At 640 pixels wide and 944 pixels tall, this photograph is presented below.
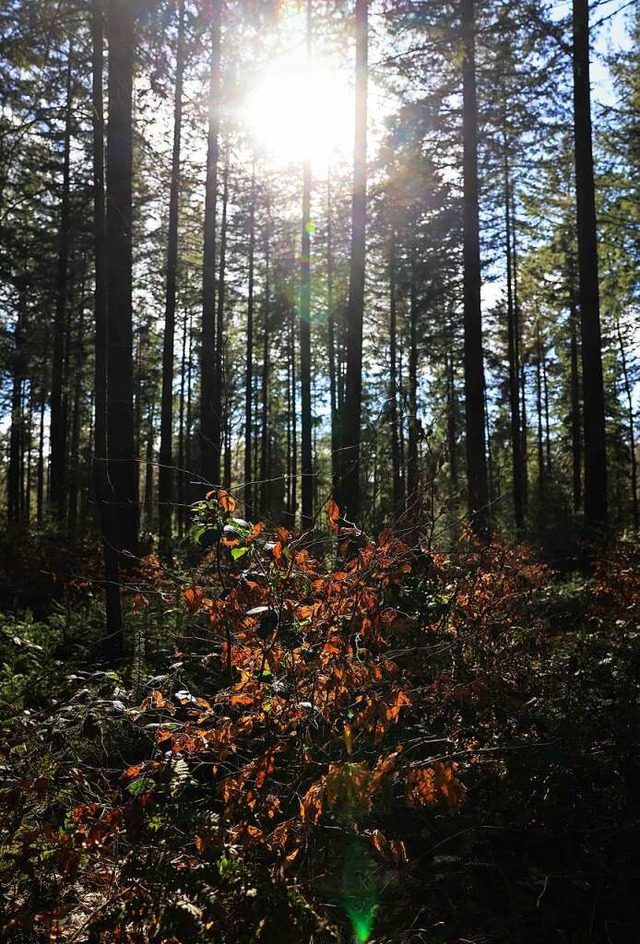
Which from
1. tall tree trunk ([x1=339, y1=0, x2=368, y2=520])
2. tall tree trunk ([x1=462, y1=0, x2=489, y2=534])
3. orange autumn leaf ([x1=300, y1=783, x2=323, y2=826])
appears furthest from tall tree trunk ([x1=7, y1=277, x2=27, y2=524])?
orange autumn leaf ([x1=300, y1=783, x2=323, y2=826])

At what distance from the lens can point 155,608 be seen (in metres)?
7.54

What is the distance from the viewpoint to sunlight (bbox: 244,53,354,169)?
12.2 metres

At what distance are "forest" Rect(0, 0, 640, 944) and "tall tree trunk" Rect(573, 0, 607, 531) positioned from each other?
0.06m

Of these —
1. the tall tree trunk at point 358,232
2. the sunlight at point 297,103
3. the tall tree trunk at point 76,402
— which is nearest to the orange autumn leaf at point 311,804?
the tall tree trunk at point 358,232

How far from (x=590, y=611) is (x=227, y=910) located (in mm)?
5555

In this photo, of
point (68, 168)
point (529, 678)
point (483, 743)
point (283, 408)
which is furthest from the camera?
point (283, 408)

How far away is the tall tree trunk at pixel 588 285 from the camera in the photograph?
11484mm

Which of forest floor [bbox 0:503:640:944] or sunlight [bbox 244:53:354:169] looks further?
sunlight [bbox 244:53:354:169]

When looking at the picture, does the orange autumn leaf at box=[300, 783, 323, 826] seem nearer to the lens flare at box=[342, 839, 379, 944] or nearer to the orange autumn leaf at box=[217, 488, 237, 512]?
the lens flare at box=[342, 839, 379, 944]

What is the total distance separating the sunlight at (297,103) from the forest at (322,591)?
104mm

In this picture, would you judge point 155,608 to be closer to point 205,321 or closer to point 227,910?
point 227,910

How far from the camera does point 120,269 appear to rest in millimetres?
7859

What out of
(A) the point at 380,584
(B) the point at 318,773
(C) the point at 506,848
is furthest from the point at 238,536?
(C) the point at 506,848

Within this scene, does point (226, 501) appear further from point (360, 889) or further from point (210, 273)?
point (210, 273)
